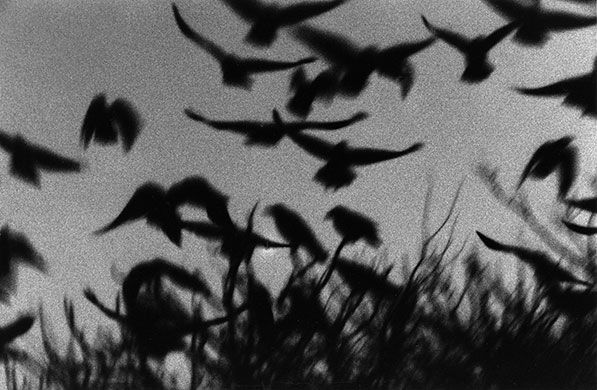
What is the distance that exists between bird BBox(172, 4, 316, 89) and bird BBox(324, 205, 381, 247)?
0.25 metres

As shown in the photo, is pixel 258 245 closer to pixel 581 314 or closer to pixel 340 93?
pixel 340 93

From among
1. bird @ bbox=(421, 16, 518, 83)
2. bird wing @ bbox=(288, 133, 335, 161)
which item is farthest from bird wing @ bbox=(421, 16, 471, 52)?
bird wing @ bbox=(288, 133, 335, 161)

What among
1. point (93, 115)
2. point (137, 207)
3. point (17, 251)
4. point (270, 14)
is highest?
point (270, 14)

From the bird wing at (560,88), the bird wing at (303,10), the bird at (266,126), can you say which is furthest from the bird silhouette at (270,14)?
the bird wing at (560,88)

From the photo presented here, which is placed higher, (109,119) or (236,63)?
(236,63)

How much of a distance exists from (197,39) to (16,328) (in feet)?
1.75

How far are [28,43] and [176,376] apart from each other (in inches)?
22.6

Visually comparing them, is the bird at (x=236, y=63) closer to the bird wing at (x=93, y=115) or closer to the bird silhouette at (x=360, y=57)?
the bird silhouette at (x=360, y=57)

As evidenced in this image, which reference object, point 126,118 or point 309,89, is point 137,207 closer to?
point 126,118

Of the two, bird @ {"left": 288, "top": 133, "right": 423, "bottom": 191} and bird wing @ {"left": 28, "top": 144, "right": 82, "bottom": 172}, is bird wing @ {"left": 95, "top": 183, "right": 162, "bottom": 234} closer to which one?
bird wing @ {"left": 28, "top": 144, "right": 82, "bottom": 172}

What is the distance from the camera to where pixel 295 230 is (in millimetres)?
1083

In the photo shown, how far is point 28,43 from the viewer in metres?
1.09

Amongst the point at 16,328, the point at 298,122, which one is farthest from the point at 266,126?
the point at 16,328

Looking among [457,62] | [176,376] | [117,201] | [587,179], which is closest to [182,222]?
[117,201]
